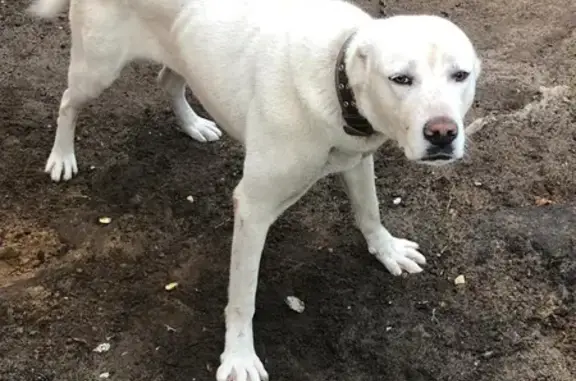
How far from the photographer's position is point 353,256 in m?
3.66

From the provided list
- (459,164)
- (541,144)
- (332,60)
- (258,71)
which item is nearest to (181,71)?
(258,71)

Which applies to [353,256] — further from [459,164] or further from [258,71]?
[258,71]

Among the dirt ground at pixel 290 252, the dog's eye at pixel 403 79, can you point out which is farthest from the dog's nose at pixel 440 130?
the dirt ground at pixel 290 252

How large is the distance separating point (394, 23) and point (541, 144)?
5.79 ft

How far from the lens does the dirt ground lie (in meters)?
3.24

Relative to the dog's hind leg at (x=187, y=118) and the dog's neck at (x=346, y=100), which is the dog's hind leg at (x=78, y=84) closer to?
the dog's hind leg at (x=187, y=118)

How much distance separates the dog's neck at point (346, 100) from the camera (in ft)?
8.79

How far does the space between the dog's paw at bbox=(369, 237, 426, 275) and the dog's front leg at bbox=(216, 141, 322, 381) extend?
689 millimetres

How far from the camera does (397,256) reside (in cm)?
359

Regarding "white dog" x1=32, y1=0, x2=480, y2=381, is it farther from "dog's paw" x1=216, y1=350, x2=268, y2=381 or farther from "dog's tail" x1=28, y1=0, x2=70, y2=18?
"dog's tail" x1=28, y1=0, x2=70, y2=18

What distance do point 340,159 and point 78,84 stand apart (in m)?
1.35

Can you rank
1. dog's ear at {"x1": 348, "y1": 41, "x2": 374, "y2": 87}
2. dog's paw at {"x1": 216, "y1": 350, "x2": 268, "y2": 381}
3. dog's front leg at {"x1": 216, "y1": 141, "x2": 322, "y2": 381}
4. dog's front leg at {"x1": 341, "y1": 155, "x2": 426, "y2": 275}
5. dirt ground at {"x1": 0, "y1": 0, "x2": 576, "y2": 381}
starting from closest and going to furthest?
dog's ear at {"x1": 348, "y1": 41, "x2": 374, "y2": 87}
dog's front leg at {"x1": 216, "y1": 141, "x2": 322, "y2": 381}
dog's paw at {"x1": 216, "y1": 350, "x2": 268, "y2": 381}
dirt ground at {"x1": 0, "y1": 0, "x2": 576, "y2": 381}
dog's front leg at {"x1": 341, "y1": 155, "x2": 426, "y2": 275}

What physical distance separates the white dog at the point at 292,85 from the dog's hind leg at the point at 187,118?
1.79ft

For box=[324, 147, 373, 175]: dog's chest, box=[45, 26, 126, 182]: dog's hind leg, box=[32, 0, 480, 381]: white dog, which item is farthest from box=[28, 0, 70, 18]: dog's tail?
box=[324, 147, 373, 175]: dog's chest
